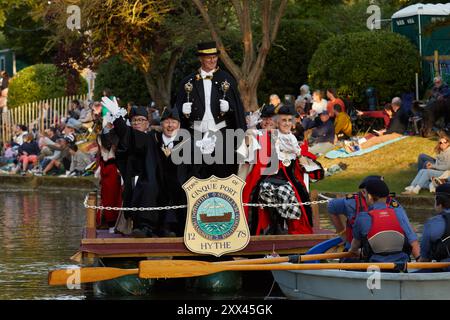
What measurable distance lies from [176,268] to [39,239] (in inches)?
281

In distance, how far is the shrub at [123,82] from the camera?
42.1 metres

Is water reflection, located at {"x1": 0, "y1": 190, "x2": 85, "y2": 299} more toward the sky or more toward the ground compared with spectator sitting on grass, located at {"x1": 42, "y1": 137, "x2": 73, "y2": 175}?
more toward the ground

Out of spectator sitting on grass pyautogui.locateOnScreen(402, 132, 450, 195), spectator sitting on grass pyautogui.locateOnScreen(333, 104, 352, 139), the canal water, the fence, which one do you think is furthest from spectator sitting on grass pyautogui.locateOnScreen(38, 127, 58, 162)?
spectator sitting on grass pyautogui.locateOnScreen(402, 132, 450, 195)

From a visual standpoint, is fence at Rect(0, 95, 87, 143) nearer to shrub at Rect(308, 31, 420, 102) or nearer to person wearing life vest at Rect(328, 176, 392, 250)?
shrub at Rect(308, 31, 420, 102)

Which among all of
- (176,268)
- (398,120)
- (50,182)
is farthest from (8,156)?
(176,268)

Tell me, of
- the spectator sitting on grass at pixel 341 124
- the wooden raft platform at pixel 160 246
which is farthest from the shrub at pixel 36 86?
the wooden raft platform at pixel 160 246

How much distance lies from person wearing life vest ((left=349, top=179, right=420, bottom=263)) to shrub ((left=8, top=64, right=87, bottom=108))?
37611mm

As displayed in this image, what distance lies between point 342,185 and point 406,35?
900 centimetres

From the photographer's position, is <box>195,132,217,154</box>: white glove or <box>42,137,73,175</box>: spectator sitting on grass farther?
<box>42,137,73,175</box>: spectator sitting on grass

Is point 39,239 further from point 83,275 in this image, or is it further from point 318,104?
point 318,104

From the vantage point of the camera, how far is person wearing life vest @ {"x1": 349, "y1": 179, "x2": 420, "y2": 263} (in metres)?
12.8
